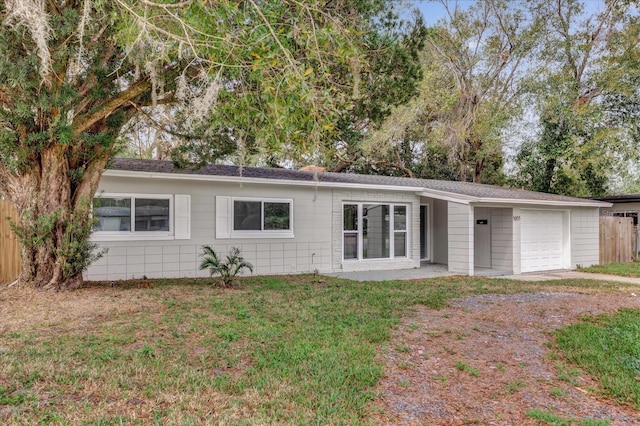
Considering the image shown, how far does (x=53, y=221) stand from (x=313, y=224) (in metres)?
6.31

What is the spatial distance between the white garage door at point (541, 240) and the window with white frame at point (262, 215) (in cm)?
690

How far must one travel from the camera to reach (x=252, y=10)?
5.44 metres

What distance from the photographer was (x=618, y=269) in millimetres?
13273

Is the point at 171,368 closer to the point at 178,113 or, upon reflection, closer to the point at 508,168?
the point at 178,113

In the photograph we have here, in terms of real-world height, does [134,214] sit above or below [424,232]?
above

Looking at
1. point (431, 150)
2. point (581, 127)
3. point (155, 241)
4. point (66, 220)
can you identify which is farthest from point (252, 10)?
point (431, 150)

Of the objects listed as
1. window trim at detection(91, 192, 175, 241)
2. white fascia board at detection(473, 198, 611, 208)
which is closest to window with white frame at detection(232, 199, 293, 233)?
window trim at detection(91, 192, 175, 241)

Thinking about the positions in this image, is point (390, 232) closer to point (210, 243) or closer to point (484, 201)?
point (484, 201)

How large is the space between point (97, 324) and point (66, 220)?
2.55m

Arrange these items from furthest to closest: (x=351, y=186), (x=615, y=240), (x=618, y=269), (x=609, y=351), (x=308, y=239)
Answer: (x=615, y=240) → (x=618, y=269) → (x=351, y=186) → (x=308, y=239) → (x=609, y=351)

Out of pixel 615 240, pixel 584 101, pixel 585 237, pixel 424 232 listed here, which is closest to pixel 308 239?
pixel 424 232

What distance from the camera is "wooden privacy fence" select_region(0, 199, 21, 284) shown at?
8.64 m

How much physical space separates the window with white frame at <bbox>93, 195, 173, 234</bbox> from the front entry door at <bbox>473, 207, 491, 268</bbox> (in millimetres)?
9210

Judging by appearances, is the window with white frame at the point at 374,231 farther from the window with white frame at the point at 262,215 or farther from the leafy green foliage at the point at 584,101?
the leafy green foliage at the point at 584,101
